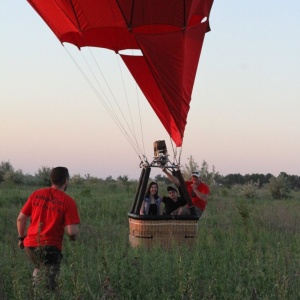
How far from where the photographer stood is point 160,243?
10.6m

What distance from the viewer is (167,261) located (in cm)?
880

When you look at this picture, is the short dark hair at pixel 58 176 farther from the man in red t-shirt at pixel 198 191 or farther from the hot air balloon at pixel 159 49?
the man in red t-shirt at pixel 198 191

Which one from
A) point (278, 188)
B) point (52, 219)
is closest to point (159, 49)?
point (52, 219)

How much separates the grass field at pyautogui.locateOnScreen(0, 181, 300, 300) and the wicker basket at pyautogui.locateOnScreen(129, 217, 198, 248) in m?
0.27

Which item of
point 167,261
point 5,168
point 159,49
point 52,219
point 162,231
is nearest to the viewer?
point 52,219

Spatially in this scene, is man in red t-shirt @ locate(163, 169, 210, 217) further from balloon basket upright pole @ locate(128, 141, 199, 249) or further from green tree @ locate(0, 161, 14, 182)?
green tree @ locate(0, 161, 14, 182)

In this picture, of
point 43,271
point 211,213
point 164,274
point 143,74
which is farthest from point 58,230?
point 211,213

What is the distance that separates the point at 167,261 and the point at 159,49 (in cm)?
413

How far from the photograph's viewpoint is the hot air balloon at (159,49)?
1071 centimetres

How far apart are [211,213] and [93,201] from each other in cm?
393

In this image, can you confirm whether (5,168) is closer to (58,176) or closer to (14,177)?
(14,177)

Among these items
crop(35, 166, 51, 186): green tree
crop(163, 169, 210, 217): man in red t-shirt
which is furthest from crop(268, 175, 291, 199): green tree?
crop(163, 169, 210, 217): man in red t-shirt

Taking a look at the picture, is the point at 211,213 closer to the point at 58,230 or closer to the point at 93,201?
the point at 93,201

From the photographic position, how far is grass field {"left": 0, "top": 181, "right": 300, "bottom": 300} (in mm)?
6027
